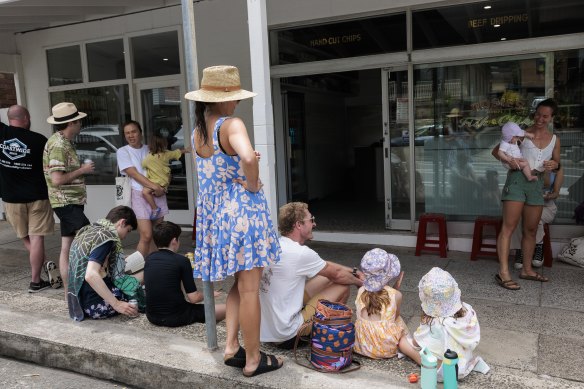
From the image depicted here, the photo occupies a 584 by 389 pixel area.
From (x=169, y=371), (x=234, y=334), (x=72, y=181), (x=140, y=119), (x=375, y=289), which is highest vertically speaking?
(x=140, y=119)

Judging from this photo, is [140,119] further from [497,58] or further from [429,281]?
[429,281]

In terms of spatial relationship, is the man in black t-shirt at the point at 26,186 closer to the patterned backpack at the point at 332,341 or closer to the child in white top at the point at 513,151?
the patterned backpack at the point at 332,341

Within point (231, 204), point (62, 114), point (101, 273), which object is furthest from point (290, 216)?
point (62, 114)

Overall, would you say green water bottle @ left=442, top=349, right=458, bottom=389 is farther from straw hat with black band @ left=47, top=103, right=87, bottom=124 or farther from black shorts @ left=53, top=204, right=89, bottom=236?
straw hat with black band @ left=47, top=103, right=87, bottom=124

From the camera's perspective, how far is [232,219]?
9.47ft

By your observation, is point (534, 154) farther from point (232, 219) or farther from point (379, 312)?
point (232, 219)

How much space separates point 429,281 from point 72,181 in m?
3.31

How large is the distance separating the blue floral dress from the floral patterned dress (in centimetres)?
75

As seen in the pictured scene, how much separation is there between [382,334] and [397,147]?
12.0 feet

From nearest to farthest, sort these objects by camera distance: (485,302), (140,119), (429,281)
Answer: (429,281) → (485,302) → (140,119)

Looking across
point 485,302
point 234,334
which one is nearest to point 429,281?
point 234,334

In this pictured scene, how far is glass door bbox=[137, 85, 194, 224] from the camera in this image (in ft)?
24.8

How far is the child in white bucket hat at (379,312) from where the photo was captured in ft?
10.3

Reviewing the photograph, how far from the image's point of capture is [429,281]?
294 cm
